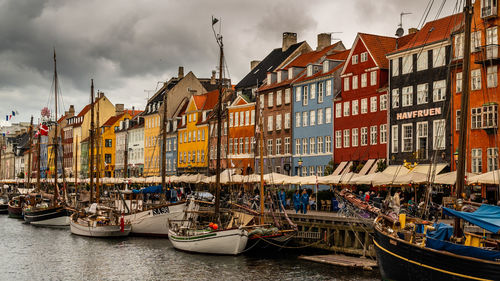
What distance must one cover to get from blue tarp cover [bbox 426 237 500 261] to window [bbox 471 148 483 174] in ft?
88.5

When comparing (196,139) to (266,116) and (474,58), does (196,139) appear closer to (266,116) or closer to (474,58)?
(266,116)

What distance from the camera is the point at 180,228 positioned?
44031mm

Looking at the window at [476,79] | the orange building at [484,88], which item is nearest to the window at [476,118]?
the orange building at [484,88]

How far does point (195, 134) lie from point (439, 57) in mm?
47404

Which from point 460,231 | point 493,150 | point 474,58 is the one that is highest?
point 474,58

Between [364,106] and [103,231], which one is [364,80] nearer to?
[364,106]

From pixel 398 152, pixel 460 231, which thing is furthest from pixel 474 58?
pixel 460 231

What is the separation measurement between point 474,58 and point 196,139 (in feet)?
168

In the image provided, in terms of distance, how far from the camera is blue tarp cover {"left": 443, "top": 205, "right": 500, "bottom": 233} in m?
22.2

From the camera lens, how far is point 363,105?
6234 cm

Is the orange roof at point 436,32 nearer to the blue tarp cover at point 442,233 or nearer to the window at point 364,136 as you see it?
the window at point 364,136

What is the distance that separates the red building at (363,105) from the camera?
60125mm

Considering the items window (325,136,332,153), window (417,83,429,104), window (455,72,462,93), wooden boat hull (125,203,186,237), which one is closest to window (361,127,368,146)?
window (325,136,332,153)

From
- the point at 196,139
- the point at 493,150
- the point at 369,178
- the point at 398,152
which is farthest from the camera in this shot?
the point at 196,139
